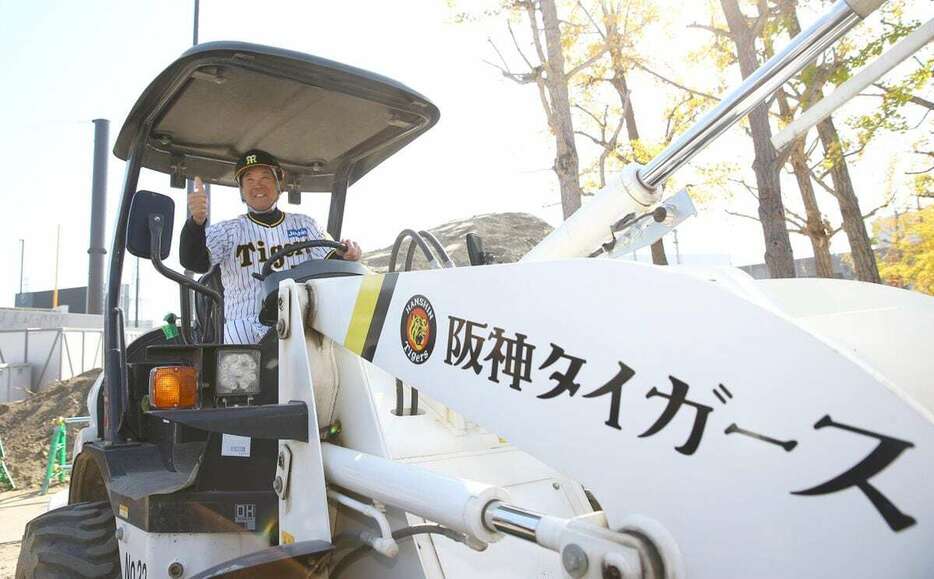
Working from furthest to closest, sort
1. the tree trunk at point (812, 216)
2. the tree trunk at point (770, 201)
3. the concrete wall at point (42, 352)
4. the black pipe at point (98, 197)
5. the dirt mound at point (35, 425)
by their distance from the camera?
the black pipe at point (98, 197), the concrete wall at point (42, 352), the tree trunk at point (812, 216), the tree trunk at point (770, 201), the dirt mound at point (35, 425)

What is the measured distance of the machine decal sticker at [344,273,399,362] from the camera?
215cm

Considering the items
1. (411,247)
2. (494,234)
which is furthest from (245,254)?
(494,234)

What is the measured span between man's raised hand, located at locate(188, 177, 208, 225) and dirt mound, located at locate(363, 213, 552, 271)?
37.0 ft

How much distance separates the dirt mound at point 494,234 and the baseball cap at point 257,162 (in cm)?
1061

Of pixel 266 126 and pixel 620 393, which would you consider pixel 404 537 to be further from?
pixel 266 126

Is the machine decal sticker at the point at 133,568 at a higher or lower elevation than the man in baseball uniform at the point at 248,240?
lower

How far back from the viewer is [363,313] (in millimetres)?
2232

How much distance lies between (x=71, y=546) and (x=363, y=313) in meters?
1.56

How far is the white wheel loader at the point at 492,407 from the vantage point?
1.16 m

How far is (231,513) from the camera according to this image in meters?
2.35

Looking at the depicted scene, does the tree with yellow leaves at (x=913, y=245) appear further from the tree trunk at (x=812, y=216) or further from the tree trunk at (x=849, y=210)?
the tree trunk at (x=849, y=210)


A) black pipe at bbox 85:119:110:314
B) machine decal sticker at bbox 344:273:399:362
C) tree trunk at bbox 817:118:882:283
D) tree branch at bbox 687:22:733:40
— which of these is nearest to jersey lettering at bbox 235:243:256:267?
machine decal sticker at bbox 344:273:399:362

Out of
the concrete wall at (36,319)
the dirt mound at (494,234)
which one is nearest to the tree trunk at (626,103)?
the dirt mound at (494,234)

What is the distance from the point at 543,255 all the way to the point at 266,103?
1.54 meters
